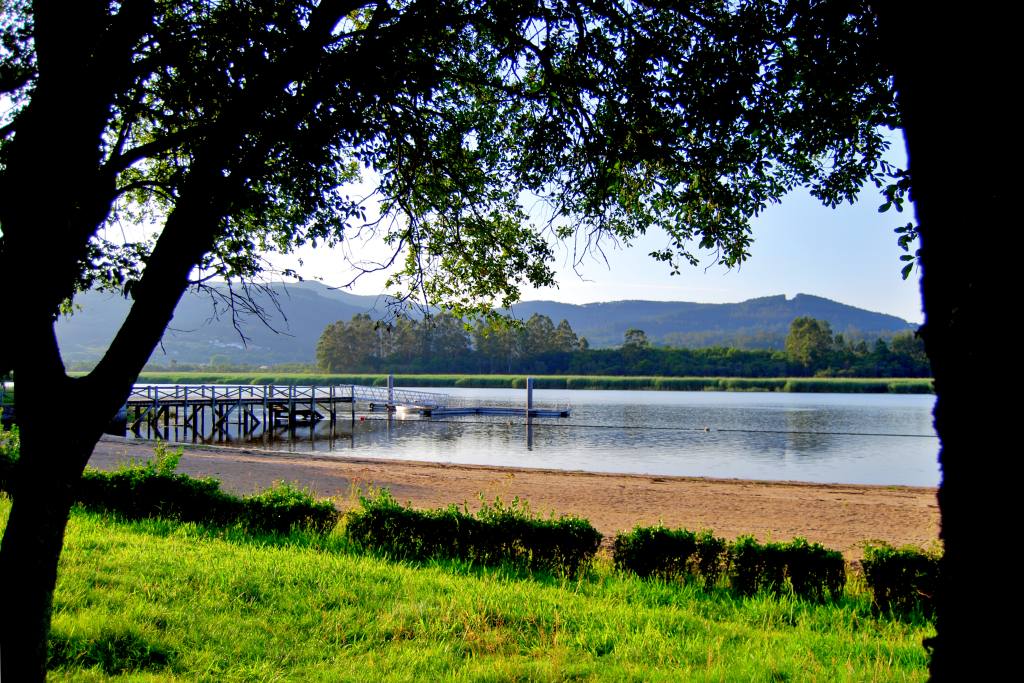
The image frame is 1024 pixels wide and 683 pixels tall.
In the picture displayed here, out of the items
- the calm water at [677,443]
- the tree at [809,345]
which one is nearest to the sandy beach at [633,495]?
the calm water at [677,443]

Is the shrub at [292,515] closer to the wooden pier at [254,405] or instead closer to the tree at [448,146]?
the tree at [448,146]

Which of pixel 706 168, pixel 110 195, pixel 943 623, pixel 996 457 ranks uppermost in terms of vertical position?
pixel 706 168

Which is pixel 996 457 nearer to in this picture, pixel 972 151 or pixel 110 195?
pixel 972 151

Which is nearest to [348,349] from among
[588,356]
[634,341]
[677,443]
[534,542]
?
[588,356]

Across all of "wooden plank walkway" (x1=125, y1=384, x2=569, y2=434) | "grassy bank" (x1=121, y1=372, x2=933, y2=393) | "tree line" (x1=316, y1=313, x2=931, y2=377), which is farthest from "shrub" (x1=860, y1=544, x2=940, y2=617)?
"tree line" (x1=316, y1=313, x2=931, y2=377)

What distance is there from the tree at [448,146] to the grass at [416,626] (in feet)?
5.08

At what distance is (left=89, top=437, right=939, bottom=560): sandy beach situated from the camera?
1124 cm

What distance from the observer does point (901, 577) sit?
600 centimetres

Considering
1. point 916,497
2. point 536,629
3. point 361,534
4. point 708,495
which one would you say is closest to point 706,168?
point 536,629

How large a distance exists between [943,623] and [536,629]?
353cm

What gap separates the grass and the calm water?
53.0 ft

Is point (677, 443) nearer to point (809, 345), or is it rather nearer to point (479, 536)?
point (479, 536)

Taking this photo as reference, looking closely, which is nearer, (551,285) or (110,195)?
(110,195)

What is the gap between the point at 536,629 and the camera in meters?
4.72
